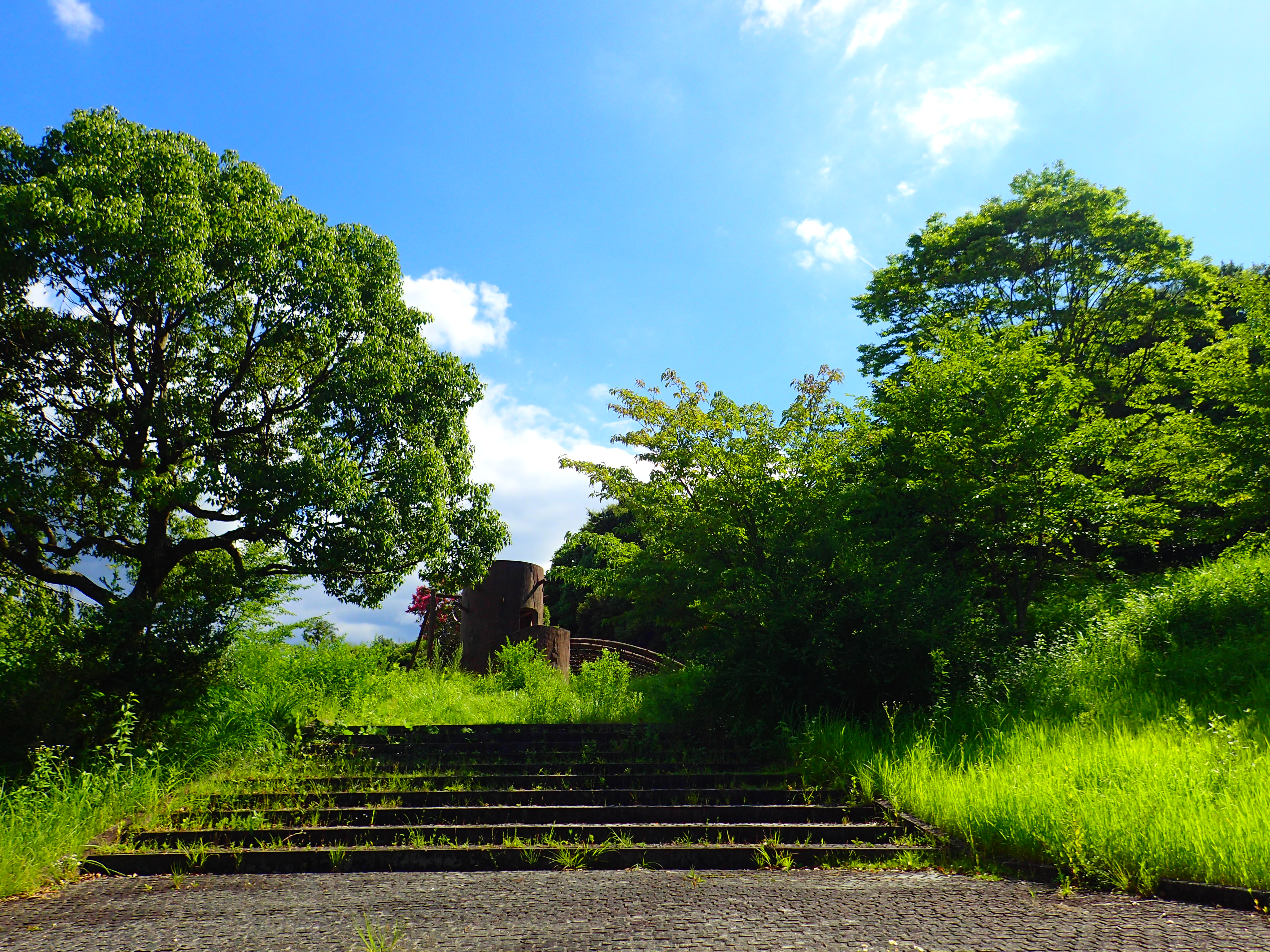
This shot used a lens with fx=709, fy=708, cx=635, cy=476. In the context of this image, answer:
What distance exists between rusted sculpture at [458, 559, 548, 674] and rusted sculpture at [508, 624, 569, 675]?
0.42 ft

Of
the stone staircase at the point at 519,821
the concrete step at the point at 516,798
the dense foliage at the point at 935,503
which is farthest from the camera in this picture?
the dense foliage at the point at 935,503

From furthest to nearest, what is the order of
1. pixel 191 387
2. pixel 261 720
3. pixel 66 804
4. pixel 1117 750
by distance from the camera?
pixel 191 387
pixel 261 720
pixel 1117 750
pixel 66 804

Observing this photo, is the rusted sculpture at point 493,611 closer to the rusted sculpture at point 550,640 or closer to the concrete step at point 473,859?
the rusted sculpture at point 550,640

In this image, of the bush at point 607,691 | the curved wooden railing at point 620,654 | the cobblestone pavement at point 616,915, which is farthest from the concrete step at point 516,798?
the curved wooden railing at point 620,654

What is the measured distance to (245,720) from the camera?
367 inches

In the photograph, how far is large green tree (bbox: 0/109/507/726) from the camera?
33.0 feet

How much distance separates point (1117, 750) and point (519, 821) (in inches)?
238

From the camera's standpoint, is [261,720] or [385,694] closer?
[261,720]

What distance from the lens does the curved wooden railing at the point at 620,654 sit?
23344 millimetres

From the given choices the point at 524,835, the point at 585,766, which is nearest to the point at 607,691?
the point at 585,766

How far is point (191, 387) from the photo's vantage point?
454 inches

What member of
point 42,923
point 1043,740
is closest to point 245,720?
point 42,923

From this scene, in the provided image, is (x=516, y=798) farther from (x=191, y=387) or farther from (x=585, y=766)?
(x=191, y=387)

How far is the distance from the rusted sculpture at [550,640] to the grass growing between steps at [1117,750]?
11136 mm
